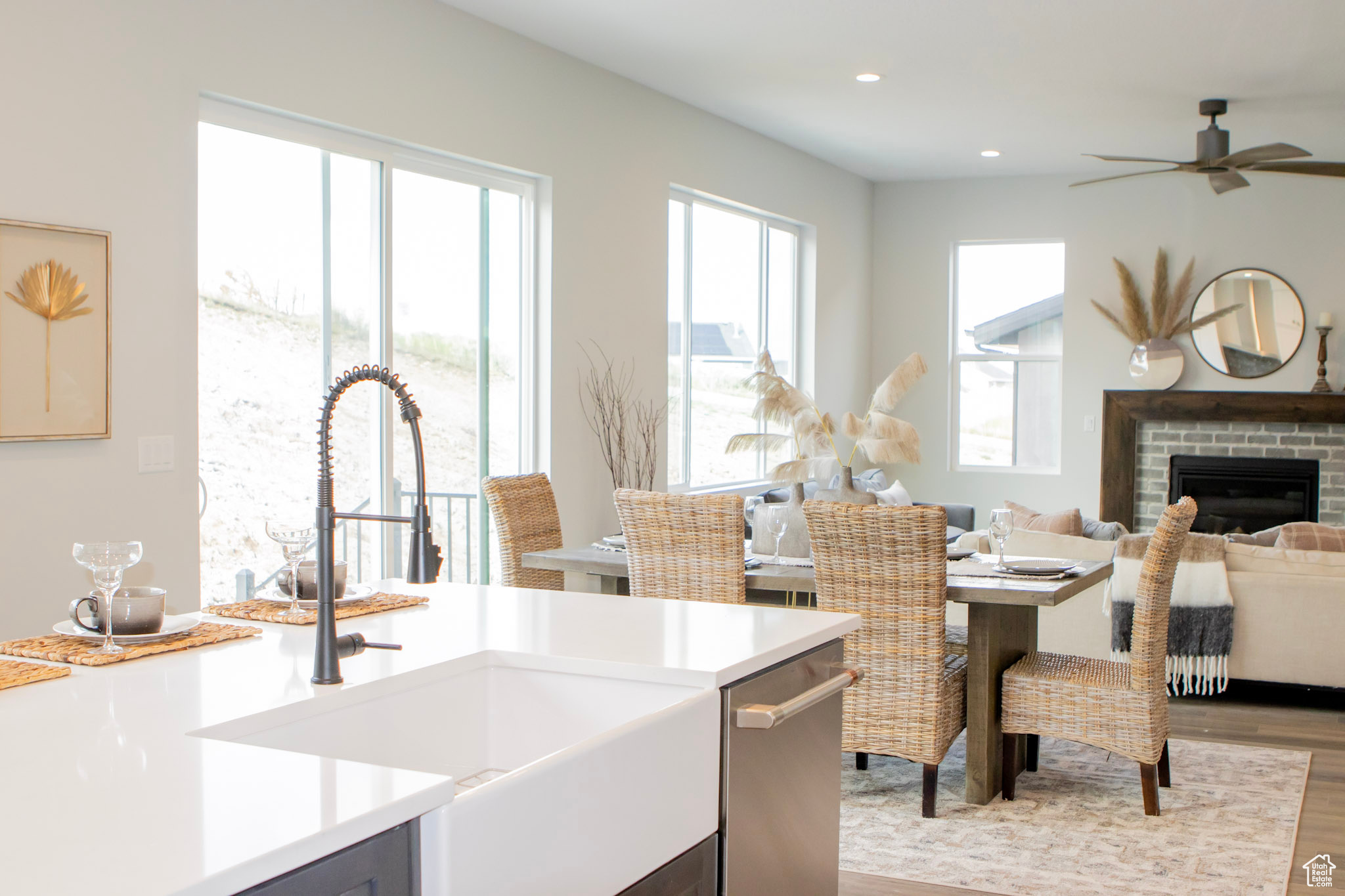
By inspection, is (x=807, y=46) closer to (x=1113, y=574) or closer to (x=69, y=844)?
(x=1113, y=574)

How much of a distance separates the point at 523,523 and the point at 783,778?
2663 mm

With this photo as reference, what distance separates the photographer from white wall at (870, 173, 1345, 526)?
8.14 metres

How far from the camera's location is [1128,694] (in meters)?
3.51

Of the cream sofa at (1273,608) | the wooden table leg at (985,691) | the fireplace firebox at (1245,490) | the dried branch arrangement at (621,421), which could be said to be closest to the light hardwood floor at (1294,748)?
the cream sofa at (1273,608)

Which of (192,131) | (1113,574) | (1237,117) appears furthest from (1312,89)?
(192,131)

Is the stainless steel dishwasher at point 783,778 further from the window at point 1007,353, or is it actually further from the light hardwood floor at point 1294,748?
the window at point 1007,353

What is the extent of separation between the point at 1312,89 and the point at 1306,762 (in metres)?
3.65

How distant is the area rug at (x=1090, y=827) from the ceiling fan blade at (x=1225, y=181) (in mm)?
3079

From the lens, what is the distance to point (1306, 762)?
414cm

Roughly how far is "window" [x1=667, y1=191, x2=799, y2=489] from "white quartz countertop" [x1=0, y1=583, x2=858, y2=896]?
471 centimetres

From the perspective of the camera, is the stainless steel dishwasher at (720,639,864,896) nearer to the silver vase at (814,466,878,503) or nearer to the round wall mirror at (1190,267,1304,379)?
the silver vase at (814,466,878,503)

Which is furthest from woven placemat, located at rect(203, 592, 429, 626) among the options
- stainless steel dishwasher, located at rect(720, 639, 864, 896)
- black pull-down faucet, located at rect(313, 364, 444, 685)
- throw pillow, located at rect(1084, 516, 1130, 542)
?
throw pillow, located at rect(1084, 516, 1130, 542)

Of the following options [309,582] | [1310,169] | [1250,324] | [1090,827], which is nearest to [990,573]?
[1090,827]

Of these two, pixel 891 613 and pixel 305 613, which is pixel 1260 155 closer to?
pixel 891 613
